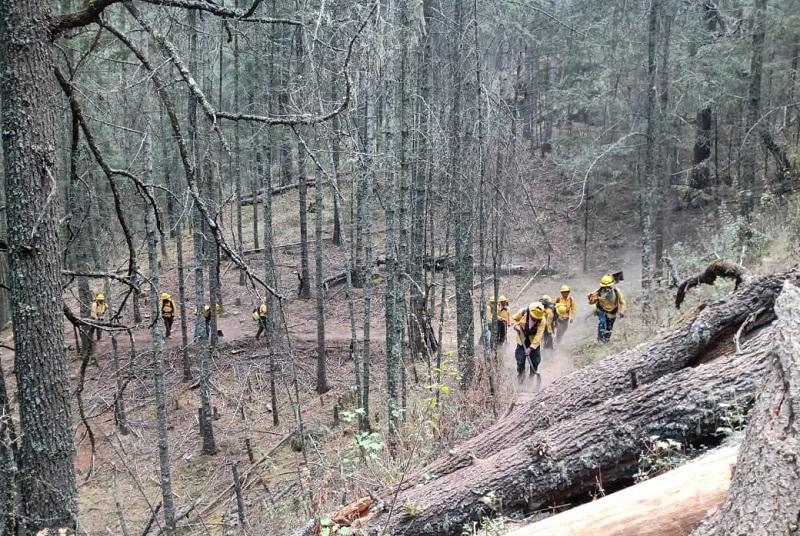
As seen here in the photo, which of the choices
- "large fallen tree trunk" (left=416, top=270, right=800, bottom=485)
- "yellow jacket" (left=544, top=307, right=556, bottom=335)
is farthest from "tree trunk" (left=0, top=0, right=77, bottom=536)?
"yellow jacket" (left=544, top=307, right=556, bottom=335)

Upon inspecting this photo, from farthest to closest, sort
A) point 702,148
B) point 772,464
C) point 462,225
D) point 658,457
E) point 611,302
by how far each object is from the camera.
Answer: point 702,148
point 611,302
point 462,225
point 658,457
point 772,464

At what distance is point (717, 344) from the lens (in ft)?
17.5

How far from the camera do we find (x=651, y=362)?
538cm

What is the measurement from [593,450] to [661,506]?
129 cm

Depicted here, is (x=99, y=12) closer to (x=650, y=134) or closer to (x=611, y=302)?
(x=611, y=302)

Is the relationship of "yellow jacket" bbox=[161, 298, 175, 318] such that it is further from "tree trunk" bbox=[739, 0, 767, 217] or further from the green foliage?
"tree trunk" bbox=[739, 0, 767, 217]

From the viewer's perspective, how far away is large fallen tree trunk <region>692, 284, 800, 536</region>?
80.4 inches

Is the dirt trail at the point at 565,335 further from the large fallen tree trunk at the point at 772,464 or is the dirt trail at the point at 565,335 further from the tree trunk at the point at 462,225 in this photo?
the large fallen tree trunk at the point at 772,464

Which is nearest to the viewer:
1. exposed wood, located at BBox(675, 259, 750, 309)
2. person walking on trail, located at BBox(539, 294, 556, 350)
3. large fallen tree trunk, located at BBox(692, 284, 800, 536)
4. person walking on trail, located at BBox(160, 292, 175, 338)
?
large fallen tree trunk, located at BBox(692, 284, 800, 536)

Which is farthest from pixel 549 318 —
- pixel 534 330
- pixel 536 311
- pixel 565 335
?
pixel 565 335

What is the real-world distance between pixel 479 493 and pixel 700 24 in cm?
2275

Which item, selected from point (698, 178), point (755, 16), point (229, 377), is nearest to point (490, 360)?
point (229, 377)

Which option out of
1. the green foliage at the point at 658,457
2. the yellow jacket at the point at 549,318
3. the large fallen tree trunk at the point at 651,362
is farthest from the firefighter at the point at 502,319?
the green foliage at the point at 658,457

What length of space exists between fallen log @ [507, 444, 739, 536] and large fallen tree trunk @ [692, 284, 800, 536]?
52 cm
